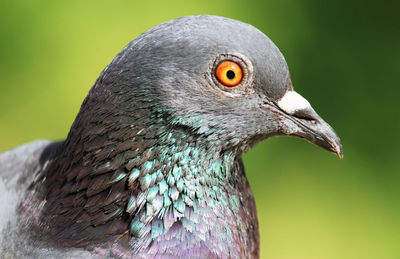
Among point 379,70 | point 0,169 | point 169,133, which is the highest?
point 379,70

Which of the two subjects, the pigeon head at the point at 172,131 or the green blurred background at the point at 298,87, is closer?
the pigeon head at the point at 172,131

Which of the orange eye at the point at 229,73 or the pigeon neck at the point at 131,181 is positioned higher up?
the orange eye at the point at 229,73

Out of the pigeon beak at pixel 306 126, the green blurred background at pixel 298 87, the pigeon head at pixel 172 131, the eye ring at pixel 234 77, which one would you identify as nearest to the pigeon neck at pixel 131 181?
the pigeon head at pixel 172 131

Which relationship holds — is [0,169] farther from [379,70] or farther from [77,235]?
[379,70]

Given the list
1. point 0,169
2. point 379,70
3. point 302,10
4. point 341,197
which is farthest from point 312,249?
point 0,169

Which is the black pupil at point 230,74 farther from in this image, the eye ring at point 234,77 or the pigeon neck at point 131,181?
Result: the pigeon neck at point 131,181

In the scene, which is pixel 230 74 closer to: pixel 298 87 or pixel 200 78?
pixel 200 78

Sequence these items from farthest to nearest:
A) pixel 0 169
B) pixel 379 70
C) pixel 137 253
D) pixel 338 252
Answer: pixel 379 70 → pixel 338 252 → pixel 0 169 → pixel 137 253

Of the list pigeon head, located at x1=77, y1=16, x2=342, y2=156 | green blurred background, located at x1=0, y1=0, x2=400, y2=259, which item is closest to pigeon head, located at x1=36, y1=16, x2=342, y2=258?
pigeon head, located at x1=77, y1=16, x2=342, y2=156
